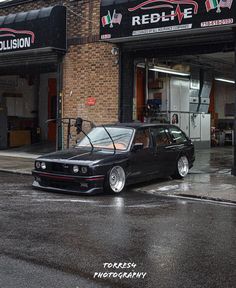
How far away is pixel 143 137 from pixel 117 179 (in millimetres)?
1475

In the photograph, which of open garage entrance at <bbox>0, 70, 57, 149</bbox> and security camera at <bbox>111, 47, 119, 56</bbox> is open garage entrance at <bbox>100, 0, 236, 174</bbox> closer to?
security camera at <bbox>111, 47, 119, 56</bbox>

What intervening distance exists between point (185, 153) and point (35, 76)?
45.1 feet

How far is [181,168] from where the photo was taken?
12.1 meters

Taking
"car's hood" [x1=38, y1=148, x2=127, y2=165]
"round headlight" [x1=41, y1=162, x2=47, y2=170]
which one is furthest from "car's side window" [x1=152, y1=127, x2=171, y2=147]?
"round headlight" [x1=41, y1=162, x2=47, y2=170]

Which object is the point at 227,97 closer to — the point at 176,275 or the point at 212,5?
the point at 212,5

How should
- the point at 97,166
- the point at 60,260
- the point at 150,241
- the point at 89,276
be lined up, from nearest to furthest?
1. the point at 89,276
2. the point at 60,260
3. the point at 150,241
4. the point at 97,166

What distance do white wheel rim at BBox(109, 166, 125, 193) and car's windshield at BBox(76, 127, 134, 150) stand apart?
650 millimetres

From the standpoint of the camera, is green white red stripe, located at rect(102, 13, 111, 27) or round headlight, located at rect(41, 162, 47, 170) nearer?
round headlight, located at rect(41, 162, 47, 170)

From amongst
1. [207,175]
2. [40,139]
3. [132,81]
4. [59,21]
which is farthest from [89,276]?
[40,139]

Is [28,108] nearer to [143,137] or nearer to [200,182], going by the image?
[143,137]

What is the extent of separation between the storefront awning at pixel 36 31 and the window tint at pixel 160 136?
626 cm

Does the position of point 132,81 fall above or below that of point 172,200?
above

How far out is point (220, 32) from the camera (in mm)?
12797

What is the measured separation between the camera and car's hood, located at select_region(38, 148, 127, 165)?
30.7 feet
